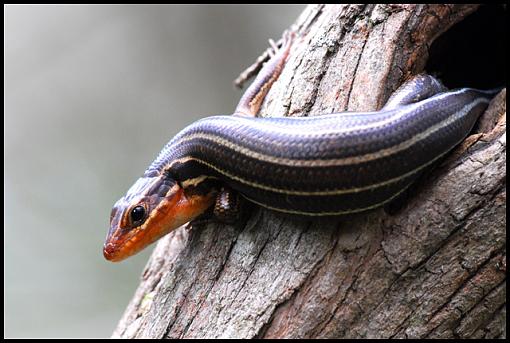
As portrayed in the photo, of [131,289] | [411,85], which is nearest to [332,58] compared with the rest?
[411,85]

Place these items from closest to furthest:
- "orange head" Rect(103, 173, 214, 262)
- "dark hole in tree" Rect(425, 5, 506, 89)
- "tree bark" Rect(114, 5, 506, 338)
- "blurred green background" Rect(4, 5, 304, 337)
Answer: "tree bark" Rect(114, 5, 506, 338) < "orange head" Rect(103, 173, 214, 262) < "dark hole in tree" Rect(425, 5, 506, 89) < "blurred green background" Rect(4, 5, 304, 337)

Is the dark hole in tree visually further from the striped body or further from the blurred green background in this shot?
the blurred green background

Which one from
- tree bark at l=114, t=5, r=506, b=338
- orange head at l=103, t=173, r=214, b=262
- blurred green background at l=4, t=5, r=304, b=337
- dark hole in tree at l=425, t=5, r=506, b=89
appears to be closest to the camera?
tree bark at l=114, t=5, r=506, b=338

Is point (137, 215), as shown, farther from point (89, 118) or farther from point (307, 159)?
point (89, 118)

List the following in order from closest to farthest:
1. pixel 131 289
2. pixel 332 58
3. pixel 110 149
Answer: pixel 332 58, pixel 131 289, pixel 110 149

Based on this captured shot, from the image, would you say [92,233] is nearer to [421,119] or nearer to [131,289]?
[131,289]

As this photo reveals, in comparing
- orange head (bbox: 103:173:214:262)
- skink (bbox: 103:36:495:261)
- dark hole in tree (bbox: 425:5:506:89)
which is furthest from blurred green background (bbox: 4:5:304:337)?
dark hole in tree (bbox: 425:5:506:89)

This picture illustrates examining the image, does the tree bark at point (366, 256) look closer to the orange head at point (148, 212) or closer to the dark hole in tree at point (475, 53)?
the orange head at point (148, 212)

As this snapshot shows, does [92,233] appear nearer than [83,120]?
Yes
